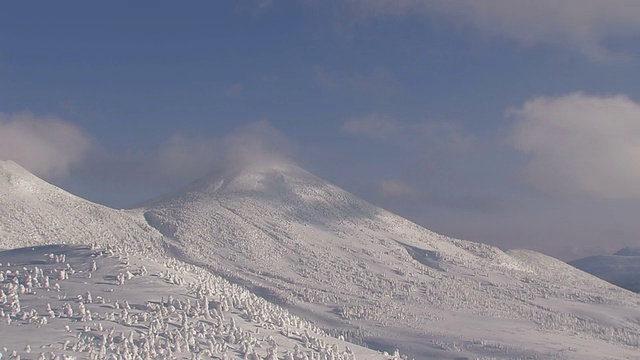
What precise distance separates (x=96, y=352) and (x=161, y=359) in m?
17.3

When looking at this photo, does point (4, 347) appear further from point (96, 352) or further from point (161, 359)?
point (161, 359)

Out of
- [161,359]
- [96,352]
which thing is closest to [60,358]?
[96,352]

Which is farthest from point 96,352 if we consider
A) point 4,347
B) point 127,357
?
point 4,347

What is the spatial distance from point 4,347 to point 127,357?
32394 millimetres

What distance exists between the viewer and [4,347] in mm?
193625

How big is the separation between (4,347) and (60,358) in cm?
1908

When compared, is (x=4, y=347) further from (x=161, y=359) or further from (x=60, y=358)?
(x=161, y=359)

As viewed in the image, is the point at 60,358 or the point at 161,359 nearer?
the point at 60,358

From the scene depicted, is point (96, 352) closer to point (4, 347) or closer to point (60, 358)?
point (60, 358)

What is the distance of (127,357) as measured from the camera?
195125 millimetres

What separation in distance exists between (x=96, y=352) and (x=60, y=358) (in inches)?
449

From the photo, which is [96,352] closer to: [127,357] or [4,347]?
[127,357]

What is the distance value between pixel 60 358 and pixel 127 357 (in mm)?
17348
